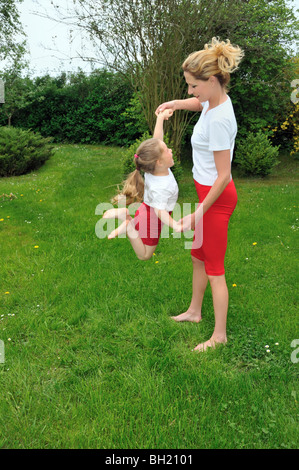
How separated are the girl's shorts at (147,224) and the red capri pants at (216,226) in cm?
41

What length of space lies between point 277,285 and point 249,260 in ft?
2.30

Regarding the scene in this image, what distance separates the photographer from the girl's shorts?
3066mm

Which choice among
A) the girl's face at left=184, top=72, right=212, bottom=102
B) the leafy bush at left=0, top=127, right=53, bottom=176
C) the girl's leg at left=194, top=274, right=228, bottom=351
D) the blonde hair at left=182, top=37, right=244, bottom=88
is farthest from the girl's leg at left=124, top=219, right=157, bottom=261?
the leafy bush at left=0, top=127, right=53, bottom=176

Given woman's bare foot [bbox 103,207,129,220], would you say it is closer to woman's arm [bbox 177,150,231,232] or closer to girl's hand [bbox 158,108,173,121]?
woman's arm [bbox 177,150,231,232]

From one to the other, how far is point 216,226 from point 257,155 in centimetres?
818

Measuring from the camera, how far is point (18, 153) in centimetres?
1133

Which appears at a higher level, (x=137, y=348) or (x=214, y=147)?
(x=214, y=147)

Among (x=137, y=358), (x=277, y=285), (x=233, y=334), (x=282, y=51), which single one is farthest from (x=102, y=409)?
(x=282, y=51)

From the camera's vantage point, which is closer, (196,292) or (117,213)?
(117,213)

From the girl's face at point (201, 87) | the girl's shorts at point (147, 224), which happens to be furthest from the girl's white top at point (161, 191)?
the girl's face at point (201, 87)

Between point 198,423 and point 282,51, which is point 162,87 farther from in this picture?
point 198,423
